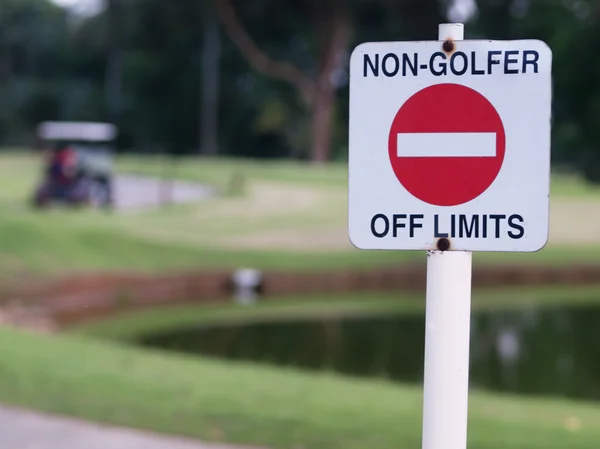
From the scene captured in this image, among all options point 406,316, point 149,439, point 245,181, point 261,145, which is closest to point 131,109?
point 261,145

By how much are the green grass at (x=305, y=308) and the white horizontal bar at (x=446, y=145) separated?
1175 cm

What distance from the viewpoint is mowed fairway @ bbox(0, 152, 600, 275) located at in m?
18.5

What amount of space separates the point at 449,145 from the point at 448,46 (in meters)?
0.24

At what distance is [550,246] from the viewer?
76.0ft

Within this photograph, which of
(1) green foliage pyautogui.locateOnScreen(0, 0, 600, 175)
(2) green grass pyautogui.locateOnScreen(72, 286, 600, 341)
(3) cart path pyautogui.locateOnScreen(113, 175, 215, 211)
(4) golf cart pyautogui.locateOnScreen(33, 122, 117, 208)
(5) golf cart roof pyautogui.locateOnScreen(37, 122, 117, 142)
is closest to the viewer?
(2) green grass pyautogui.locateOnScreen(72, 286, 600, 341)

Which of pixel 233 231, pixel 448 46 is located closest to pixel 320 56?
pixel 233 231

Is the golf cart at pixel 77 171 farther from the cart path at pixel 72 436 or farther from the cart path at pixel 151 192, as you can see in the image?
the cart path at pixel 72 436

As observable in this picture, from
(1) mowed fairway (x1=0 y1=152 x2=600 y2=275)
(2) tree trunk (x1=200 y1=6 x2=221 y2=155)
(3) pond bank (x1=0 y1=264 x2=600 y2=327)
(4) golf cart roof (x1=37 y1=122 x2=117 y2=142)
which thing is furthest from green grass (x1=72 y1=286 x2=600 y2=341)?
(2) tree trunk (x1=200 y1=6 x2=221 y2=155)

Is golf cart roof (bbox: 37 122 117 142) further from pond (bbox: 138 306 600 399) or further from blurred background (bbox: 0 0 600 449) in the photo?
pond (bbox: 138 306 600 399)

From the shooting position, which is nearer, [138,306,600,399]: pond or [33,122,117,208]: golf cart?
[138,306,600,399]: pond

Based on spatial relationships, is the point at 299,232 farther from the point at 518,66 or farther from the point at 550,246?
the point at 518,66

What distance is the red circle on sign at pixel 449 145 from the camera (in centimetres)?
219

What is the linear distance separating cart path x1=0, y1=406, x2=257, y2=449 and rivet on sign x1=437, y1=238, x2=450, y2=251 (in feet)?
11.5

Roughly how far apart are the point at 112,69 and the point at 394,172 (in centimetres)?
4879
